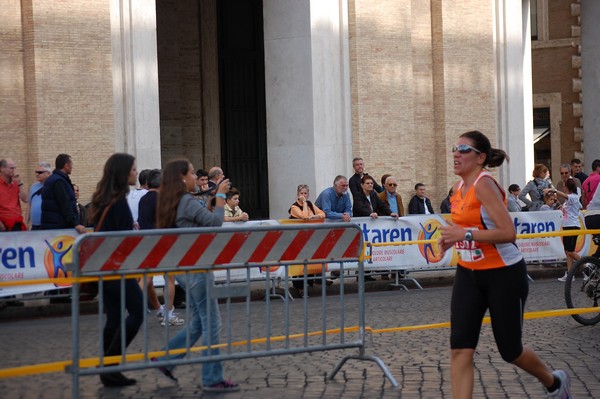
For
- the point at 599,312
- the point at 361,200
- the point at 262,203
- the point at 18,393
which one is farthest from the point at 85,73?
the point at 18,393

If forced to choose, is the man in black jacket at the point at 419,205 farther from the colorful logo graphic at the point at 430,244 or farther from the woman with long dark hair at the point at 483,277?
the woman with long dark hair at the point at 483,277

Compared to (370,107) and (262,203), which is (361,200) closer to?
(370,107)

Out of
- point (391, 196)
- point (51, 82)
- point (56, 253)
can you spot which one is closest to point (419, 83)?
point (391, 196)

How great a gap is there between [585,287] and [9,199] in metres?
8.08

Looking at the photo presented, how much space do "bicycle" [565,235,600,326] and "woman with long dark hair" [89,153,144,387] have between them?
5.65 m

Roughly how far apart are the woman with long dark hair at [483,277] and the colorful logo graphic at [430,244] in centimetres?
1184

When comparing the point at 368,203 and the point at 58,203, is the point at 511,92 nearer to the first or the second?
the point at 368,203

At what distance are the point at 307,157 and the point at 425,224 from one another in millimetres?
5566

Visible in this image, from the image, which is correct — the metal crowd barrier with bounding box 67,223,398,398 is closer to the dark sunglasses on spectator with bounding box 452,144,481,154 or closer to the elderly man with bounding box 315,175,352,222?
the dark sunglasses on spectator with bounding box 452,144,481,154

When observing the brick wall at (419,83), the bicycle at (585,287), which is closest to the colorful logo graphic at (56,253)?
the bicycle at (585,287)

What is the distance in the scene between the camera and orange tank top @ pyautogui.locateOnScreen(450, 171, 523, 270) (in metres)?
7.46

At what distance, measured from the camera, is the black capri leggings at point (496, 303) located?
740 centimetres

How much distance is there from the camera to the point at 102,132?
2150cm

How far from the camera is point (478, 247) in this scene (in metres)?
7.46
